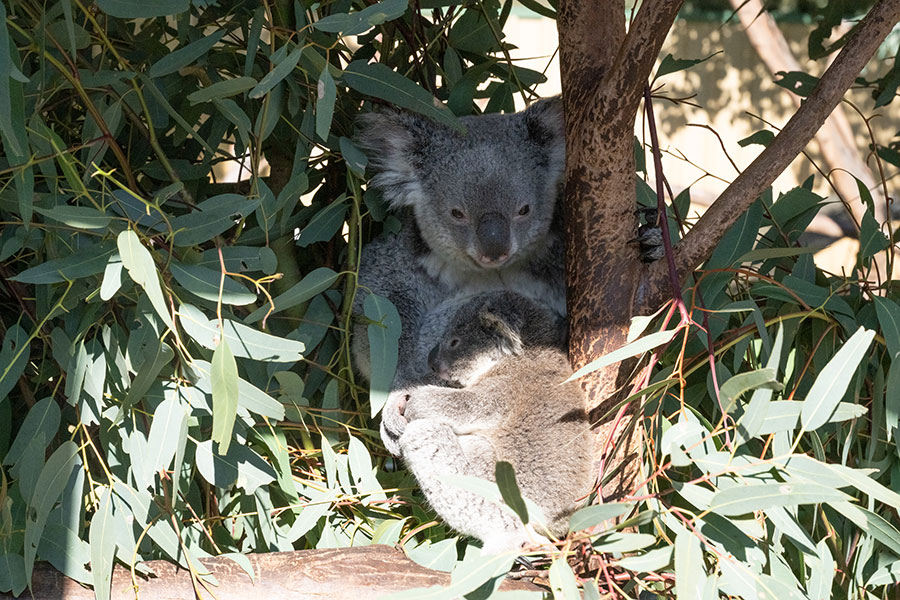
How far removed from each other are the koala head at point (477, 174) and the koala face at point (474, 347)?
0.45 ft

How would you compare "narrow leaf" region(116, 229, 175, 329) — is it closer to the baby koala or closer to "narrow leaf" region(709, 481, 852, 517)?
the baby koala

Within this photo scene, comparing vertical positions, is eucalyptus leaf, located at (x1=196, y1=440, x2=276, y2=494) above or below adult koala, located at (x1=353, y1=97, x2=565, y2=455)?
below

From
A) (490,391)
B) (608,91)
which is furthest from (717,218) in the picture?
(490,391)

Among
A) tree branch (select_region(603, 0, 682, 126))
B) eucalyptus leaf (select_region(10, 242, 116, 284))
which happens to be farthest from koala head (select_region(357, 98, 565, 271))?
eucalyptus leaf (select_region(10, 242, 116, 284))

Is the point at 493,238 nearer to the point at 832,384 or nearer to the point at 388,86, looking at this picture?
the point at 388,86

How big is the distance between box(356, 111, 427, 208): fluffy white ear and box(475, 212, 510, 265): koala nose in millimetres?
196

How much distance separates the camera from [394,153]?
2.12 meters

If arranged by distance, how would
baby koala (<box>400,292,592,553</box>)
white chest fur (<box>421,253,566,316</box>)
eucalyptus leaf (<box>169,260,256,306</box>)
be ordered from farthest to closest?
white chest fur (<box>421,253,566,316</box>)
baby koala (<box>400,292,592,553</box>)
eucalyptus leaf (<box>169,260,256,306</box>)

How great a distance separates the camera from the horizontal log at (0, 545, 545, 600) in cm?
169

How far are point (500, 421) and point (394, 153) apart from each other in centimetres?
68

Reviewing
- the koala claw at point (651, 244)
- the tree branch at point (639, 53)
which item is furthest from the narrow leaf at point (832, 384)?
the tree branch at point (639, 53)

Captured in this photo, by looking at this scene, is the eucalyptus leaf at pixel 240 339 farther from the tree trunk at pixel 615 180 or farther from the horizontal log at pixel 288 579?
the tree trunk at pixel 615 180

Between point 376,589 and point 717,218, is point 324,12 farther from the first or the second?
point 376,589

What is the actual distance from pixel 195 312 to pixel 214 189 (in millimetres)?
758
